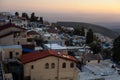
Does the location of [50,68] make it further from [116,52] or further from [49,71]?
[116,52]

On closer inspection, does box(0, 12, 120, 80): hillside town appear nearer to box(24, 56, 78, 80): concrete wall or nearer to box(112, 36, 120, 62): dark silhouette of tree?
box(24, 56, 78, 80): concrete wall

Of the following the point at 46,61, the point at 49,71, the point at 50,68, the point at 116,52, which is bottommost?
the point at 116,52

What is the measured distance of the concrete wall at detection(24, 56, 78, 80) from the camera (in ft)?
49.5

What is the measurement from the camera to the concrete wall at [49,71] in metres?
15.1

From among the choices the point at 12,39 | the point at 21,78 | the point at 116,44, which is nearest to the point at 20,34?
the point at 12,39

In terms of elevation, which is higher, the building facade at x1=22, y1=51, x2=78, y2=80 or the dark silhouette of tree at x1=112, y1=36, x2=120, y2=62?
the building facade at x1=22, y1=51, x2=78, y2=80

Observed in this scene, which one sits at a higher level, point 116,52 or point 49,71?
point 49,71

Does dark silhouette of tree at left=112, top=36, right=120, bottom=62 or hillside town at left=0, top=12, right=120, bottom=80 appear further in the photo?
dark silhouette of tree at left=112, top=36, right=120, bottom=62

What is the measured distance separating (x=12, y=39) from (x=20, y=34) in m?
1.95

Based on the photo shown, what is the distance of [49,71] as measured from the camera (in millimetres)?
15312

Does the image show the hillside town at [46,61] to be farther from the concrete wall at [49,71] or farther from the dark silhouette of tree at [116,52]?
the dark silhouette of tree at [116,52]

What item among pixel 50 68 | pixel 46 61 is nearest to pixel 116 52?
pixel 50 68

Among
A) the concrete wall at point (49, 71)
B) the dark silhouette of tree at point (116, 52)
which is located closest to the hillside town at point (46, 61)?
the concrete wall at point (49, 71)

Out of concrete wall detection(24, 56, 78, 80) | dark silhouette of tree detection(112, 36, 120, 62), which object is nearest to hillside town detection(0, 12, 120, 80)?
concrete wall detection(24, 56, 78, 80)
